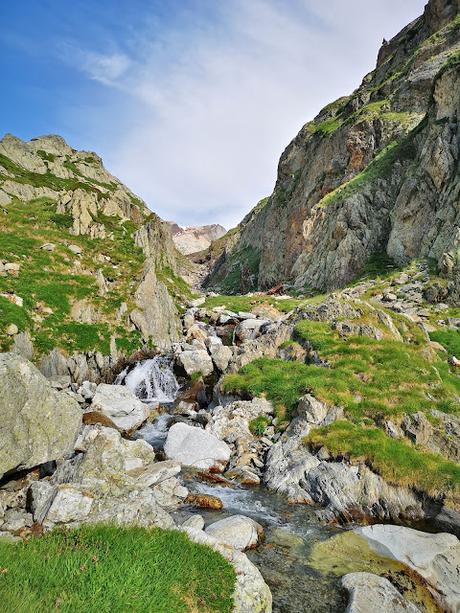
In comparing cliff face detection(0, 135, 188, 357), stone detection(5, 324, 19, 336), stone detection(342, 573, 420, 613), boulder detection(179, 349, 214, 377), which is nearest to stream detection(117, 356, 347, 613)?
stone detection(342, 573, 420, 613)

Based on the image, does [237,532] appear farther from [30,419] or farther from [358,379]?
[358,379]

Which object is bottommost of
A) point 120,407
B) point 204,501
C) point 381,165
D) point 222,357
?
point 204,501

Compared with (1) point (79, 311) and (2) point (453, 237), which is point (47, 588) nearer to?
(1) point (79, 311)

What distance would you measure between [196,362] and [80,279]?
48.0 feet

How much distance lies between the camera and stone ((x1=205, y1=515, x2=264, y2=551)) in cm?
983

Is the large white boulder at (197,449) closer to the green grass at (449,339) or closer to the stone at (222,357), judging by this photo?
the stone at (222,357)

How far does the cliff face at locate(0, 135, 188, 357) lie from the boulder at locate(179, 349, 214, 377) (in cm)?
520

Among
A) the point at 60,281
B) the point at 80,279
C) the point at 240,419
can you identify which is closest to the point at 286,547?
the point at 240,419

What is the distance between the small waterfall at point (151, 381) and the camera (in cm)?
2917

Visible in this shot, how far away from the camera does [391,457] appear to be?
12977 mm

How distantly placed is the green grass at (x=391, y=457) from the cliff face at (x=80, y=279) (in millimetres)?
21015

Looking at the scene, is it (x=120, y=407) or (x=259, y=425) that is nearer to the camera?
(x=259, y=425)

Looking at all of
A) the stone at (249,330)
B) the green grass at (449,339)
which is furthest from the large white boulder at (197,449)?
the stone at (249,330)

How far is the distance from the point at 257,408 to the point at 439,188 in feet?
109
